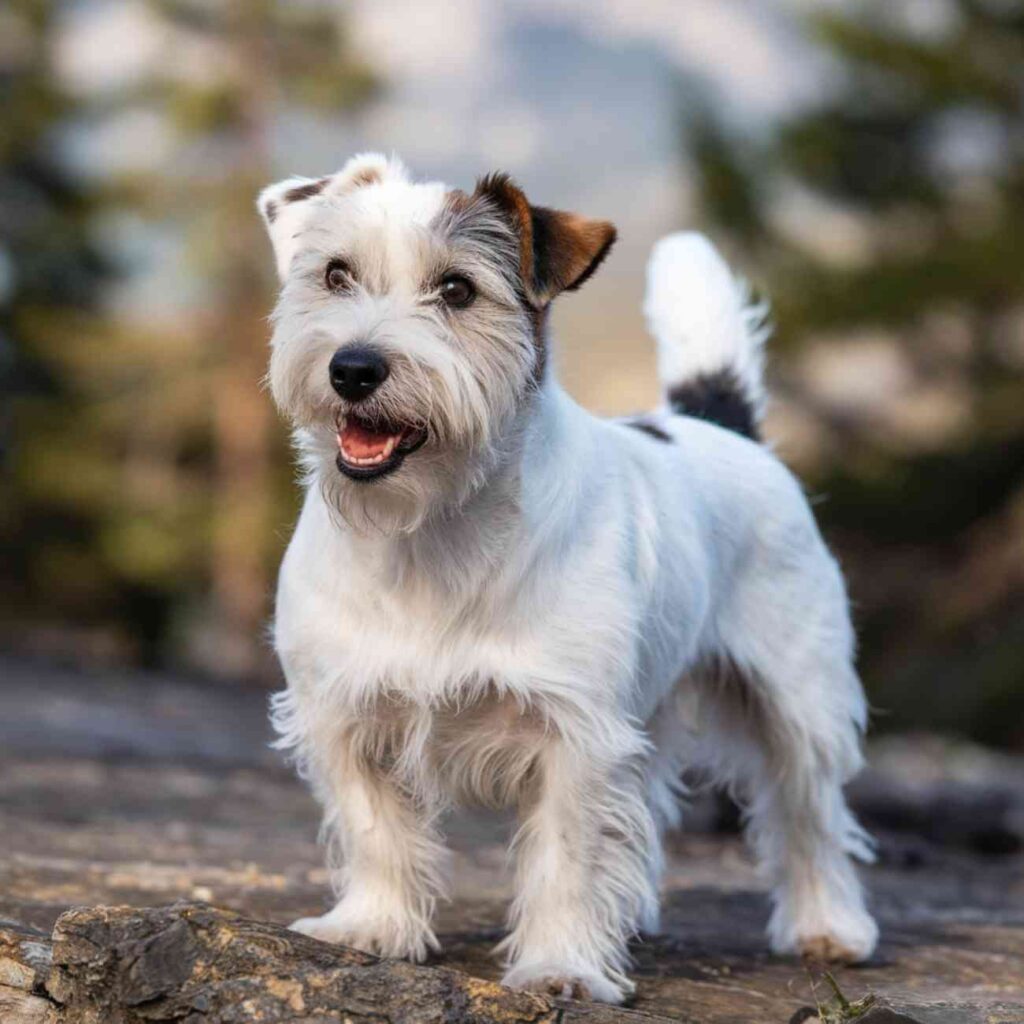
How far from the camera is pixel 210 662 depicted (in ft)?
86.2

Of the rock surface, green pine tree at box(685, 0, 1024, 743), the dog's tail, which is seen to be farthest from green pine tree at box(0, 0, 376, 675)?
the dog's tail

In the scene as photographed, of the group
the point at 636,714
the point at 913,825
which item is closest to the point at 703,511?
the point at 636,714

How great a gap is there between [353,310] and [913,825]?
6.66 m

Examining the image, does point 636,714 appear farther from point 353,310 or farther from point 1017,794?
point 1017,794

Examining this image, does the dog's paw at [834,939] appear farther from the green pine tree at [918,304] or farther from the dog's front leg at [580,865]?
the green pine tree at [918,304]

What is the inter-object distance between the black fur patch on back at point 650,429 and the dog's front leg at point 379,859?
1360 mm

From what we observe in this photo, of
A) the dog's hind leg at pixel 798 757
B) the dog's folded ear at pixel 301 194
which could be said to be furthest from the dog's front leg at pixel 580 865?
the dog's folded ear at pixel 301 194

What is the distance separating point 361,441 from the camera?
412cm

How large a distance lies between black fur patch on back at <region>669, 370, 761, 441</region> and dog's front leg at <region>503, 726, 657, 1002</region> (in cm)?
197

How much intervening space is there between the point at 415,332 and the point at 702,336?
2316mm

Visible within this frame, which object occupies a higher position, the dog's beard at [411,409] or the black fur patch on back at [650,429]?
the black fur patch on back at [650,429]

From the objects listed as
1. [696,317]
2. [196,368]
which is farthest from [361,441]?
[196,368]

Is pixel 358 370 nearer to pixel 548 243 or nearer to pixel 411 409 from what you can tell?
pixel 411 409

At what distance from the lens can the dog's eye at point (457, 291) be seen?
167 inches
